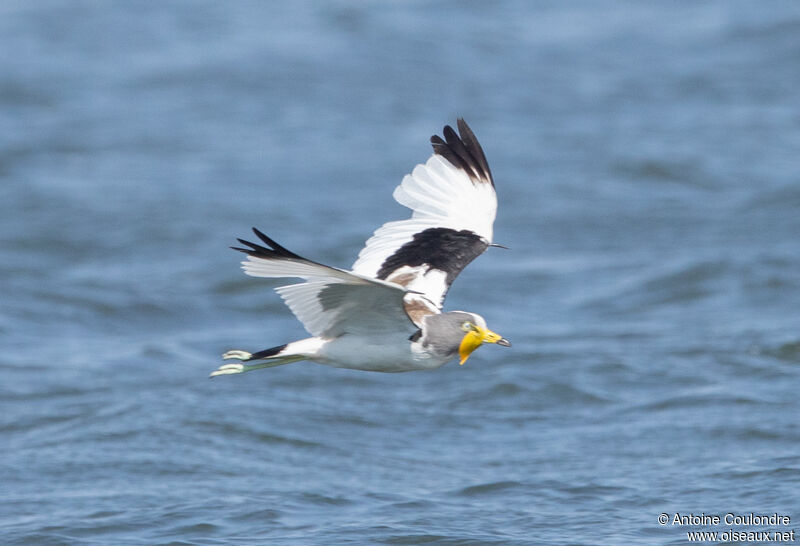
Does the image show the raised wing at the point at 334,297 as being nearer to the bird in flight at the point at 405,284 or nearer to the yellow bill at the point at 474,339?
the bird in flight at the point at 405,284

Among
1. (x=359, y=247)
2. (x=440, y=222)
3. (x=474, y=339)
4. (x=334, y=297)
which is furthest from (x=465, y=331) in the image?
(x=359, y=247)

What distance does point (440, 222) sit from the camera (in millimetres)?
8211

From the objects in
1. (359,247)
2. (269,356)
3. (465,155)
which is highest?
(359,247)

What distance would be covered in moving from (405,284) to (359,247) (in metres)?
7.30

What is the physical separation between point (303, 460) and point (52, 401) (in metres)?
2.70

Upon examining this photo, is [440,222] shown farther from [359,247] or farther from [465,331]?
[359,247]

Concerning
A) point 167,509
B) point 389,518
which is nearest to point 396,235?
point 389,518

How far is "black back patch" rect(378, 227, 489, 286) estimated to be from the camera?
7.78m

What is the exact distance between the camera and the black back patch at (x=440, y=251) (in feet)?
25.5

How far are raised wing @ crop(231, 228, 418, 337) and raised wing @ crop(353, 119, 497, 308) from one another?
2.15 feet

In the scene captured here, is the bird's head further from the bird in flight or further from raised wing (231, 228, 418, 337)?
raised wing (231, 228, 418, 337)

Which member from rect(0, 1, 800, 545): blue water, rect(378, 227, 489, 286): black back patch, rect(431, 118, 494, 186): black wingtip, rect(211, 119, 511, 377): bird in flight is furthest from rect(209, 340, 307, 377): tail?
rect(431, 118, 494, 186): black wingtip

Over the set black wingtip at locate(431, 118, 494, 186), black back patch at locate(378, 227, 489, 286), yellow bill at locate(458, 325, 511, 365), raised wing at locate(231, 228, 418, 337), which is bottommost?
yellow bill at locate(458, 325, 511, 365)

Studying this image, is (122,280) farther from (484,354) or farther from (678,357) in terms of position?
(678,357)
